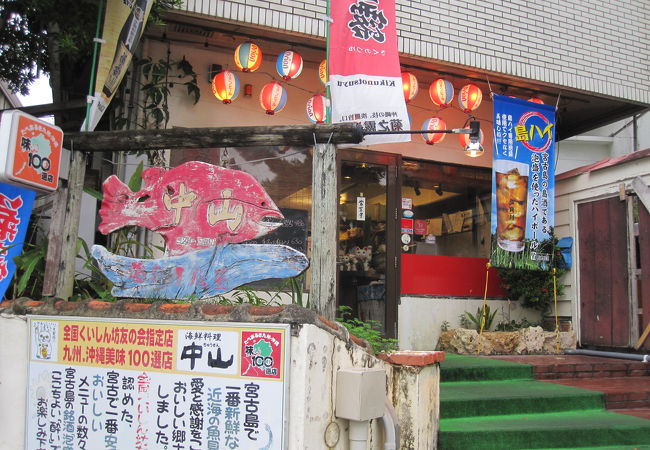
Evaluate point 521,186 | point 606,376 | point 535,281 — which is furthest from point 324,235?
point 535,281

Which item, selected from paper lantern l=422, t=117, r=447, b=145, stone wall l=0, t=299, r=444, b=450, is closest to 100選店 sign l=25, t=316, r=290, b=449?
stone wall l=0, t=299, r=444, b=450

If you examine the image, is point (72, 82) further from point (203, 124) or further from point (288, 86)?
point (288, 86)

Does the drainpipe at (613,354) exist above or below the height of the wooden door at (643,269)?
below

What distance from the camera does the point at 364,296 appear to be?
27.6 feet

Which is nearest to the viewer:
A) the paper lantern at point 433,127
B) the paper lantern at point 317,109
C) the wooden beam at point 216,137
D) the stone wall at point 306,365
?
the stone wall at point 306,365

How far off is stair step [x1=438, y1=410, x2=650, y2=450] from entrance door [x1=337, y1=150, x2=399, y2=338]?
10.8 ft

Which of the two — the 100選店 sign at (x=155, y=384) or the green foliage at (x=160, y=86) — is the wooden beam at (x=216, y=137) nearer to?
the 100選店 sign at (x=155, y=384)

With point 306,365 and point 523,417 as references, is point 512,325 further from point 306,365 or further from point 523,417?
point 306,365

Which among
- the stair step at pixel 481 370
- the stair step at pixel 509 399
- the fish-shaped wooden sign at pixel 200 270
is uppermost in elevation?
the fish-shaped wooden sign at pixel 200 270

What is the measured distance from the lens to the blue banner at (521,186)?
27.2ft

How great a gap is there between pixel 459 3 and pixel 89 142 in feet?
19.1

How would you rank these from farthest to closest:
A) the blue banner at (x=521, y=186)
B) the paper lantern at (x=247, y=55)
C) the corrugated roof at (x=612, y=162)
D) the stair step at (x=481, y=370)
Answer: the blue banner at (x=521, y=186), the corrugated roof at (x=612, y=162), the paper lantern at (x=247, y=55), the stair step at (x=481, y=370)

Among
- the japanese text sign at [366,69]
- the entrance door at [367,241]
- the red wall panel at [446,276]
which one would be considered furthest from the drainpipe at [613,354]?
the japanese text sign at [366,69]

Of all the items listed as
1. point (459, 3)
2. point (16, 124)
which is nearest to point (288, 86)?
point (459, 3)
